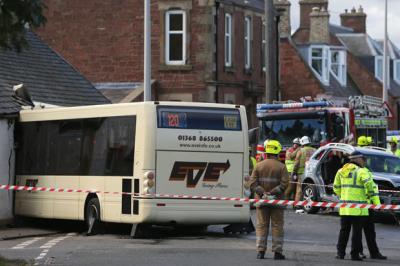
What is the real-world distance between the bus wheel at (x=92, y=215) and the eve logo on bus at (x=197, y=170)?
69.3 inches

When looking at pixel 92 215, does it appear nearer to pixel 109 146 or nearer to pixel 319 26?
pixel 109 146

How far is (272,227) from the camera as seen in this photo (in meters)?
15.2

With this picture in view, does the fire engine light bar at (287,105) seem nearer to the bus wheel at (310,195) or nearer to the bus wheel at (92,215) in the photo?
the bus wheel at (310,195)

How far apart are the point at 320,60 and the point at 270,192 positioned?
129ft

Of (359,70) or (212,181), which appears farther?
(359,70)

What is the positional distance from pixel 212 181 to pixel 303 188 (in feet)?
20.8

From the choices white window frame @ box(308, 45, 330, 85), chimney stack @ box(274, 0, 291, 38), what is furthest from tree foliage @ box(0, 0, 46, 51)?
white window frame @ box(308, 45, 330, 85)

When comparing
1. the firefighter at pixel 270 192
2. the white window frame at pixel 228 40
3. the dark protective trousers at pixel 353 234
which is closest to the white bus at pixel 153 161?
the firefighter at pixel 270 192

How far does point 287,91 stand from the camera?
50969mm

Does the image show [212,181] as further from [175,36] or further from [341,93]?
[341,93]

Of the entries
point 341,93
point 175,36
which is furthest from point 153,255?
point 341,93

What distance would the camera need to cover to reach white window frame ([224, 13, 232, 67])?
133 ft

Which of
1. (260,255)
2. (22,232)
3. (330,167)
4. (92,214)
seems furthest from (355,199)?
(330,167)

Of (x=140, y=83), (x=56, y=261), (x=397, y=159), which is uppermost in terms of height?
(x=140, y=83)
